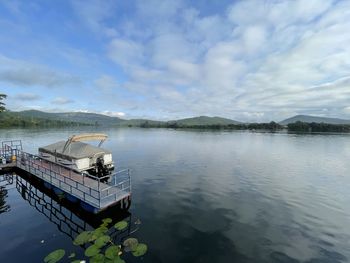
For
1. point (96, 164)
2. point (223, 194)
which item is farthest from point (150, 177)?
point (223, 194)

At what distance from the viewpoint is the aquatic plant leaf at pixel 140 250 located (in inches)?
511

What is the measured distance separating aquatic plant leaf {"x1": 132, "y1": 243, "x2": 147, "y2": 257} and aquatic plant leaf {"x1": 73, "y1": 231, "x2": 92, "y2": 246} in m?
3.40

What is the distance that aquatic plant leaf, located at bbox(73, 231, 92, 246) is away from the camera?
1404 cm

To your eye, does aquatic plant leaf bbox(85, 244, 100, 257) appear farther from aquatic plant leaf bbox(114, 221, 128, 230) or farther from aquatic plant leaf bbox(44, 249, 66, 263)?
aquatic plant leaf bbox(114, 221, 128, 230)

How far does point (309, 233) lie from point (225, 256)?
7931 millimetres

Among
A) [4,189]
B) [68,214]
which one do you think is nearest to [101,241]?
[68,214]

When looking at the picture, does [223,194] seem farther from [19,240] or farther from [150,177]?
[19,240]

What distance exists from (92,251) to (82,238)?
2.49 metres

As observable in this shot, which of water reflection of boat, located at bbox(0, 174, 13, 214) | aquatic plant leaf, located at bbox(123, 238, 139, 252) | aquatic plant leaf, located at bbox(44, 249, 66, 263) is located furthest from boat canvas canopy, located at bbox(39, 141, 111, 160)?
aquatic plant leaf, located at bbox(44, 249, 66, 263)

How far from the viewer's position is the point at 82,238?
14.4 meters

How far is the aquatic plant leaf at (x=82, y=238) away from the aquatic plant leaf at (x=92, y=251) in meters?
1.39

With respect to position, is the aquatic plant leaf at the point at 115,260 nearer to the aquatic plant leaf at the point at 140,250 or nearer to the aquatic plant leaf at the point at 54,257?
the aquatic plant leaf at the point at 140,250

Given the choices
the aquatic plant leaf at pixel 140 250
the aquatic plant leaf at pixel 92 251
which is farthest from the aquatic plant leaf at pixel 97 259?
the aquatic plant leaf at pixel 140 250

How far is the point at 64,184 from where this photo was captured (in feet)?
74.3
